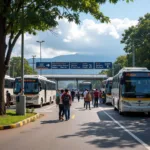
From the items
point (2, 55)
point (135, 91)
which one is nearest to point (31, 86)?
point (135, 91)

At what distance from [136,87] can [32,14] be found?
28.3 ft

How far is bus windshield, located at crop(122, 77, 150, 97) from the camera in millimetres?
22812

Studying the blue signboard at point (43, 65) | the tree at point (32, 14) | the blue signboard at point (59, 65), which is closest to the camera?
the tree at point (32, 14)

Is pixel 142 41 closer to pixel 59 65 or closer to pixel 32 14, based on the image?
pixel 59 65

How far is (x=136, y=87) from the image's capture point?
2311cm

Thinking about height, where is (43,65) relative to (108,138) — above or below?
above

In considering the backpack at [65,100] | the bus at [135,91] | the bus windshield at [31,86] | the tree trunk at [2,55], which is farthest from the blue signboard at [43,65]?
the backpack at [65,100]

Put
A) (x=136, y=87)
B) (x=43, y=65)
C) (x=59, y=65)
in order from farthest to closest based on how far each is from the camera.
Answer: (x=59, y=65), (x=43, y=65), (x=136, y=87)

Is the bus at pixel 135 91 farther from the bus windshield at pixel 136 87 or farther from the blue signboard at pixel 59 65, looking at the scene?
the blue signboard at pixel 59 65

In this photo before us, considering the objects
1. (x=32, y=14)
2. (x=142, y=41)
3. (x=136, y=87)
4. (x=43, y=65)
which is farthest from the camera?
(x=43, y=65)

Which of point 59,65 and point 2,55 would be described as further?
point 59,65

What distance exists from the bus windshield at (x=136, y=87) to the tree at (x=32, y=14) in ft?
15.6

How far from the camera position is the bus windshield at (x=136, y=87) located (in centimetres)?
2281

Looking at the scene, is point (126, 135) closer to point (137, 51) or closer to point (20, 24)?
point (20, 24)
